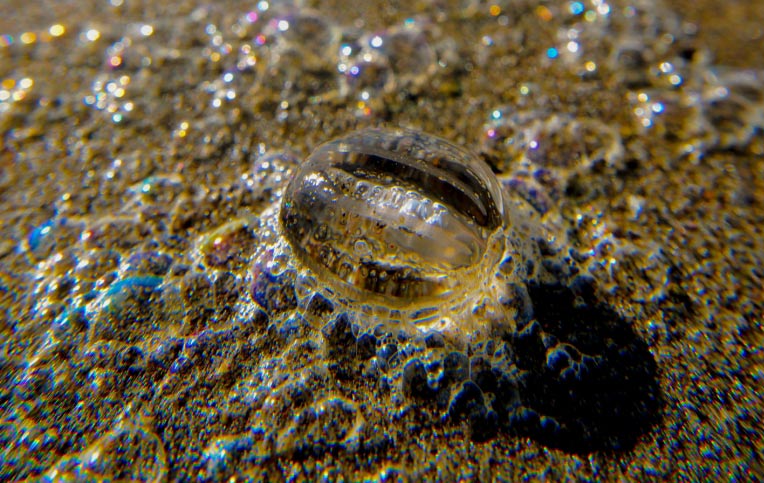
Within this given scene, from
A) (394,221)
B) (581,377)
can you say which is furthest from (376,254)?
(581,377)

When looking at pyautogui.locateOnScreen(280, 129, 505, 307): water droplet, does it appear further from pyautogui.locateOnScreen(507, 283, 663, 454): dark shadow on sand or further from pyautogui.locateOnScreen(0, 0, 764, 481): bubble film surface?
pyautogui.locateOnScreen(507, 283, 663, 454): dark shadow on sand

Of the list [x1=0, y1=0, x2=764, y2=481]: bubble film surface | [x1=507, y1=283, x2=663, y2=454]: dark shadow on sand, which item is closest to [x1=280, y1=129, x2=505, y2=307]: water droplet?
[x1=0, y1=0, x2=764, y2=481]: bubble film surface

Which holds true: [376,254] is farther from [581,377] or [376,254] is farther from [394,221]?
[581,377]

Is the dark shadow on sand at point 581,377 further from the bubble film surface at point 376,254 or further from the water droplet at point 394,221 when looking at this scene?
the water droplet at point 394,221

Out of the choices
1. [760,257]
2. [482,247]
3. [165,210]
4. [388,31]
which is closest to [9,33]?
[165,210]

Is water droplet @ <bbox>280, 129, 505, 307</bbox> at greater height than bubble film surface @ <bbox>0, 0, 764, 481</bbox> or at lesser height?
greater

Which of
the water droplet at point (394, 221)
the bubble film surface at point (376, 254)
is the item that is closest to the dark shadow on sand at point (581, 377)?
the bubble film surface at point (376, 254)

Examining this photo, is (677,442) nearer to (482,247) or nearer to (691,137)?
(482,247)
